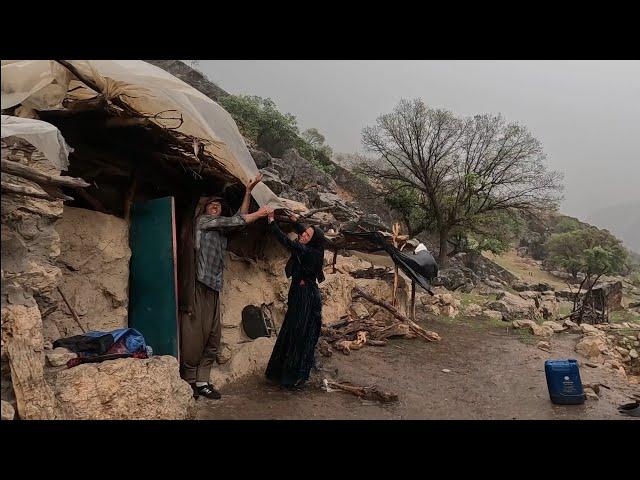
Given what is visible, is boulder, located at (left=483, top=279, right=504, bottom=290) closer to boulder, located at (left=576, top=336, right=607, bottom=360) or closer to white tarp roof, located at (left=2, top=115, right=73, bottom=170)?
boulder, located at (left=576, top=336, right=607, bottom=360)

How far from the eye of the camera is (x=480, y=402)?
16.4 feet

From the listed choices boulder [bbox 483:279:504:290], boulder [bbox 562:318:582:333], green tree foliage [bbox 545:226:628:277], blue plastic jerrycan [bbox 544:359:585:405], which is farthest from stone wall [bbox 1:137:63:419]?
green tree foliage [bbox 545:226:628:277]

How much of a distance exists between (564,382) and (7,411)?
16.6 ft

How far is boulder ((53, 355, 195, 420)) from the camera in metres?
2.58

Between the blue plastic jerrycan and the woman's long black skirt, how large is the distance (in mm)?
2591

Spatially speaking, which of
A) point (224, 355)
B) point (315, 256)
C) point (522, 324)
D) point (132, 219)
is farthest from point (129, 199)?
point (522, 324)

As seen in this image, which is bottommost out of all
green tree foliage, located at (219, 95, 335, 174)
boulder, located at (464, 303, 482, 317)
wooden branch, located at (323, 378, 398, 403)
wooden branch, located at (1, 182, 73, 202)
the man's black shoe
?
boulder, located at (464, 303, 482, 317)

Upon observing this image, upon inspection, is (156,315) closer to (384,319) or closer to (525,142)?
(384,319)

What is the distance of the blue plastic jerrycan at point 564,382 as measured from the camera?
482 centimetres

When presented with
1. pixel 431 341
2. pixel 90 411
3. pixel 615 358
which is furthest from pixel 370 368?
pixel 615 358

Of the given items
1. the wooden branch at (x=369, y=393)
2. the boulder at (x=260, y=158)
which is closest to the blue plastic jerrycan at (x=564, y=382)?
the wooden branch at (x=369, y=393)

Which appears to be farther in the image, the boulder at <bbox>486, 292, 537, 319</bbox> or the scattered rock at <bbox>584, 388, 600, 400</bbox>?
the boulder at <bbox>486, 292, 537, 319</bbox>

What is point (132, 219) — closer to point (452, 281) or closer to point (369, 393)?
point (369, 393)

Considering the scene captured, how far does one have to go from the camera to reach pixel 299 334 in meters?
4.52
